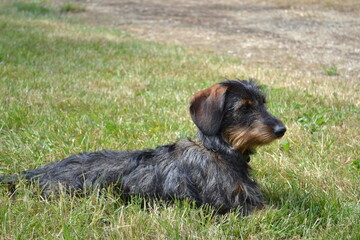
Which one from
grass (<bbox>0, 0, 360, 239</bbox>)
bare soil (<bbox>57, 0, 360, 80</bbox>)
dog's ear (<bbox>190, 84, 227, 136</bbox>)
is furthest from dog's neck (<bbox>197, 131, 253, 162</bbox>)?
bare soil (<bbox>57, 0, 360, 80</bbox>)

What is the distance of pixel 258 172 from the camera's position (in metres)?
5.12

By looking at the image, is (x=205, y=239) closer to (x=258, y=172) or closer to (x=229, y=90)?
(x=229, y=90)

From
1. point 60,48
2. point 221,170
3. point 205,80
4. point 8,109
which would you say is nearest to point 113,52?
point 60,48

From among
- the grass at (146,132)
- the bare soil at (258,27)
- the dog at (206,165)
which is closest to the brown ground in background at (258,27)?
the bare soil at (258,27)

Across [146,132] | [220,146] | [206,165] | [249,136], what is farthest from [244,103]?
[146,132]

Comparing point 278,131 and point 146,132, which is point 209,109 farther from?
point 146,132

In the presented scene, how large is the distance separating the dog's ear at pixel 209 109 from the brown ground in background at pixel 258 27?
5689mm

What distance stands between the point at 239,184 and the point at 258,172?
120cm

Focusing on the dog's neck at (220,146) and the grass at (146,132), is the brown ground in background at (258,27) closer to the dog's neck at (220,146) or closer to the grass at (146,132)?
the grass at (146,132)

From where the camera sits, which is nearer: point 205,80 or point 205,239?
point 205,239

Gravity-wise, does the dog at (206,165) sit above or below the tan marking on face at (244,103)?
below

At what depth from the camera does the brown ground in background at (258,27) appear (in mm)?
11836

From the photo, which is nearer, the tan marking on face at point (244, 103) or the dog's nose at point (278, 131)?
the dog's nose at point (278, 131)

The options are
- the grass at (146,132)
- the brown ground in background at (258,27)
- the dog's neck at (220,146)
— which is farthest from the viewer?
the brown ground in background at (258,27)
